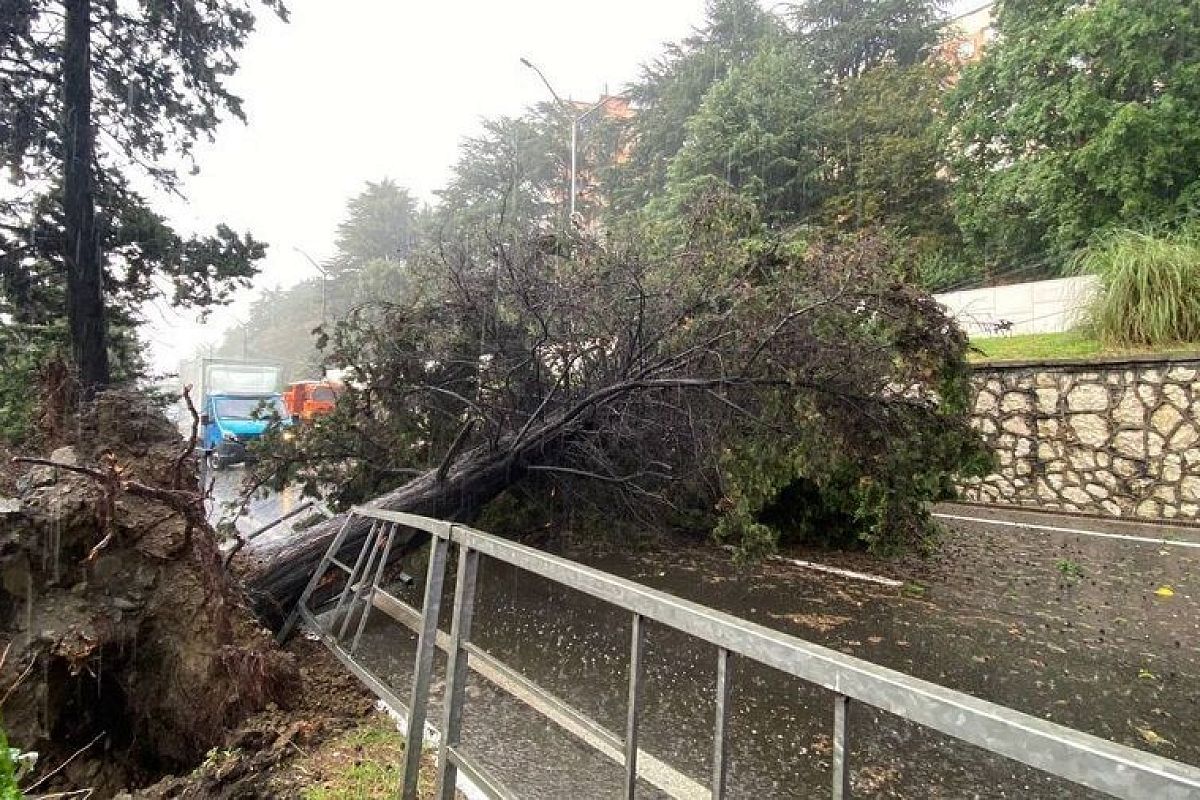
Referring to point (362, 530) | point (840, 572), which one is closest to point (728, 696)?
point (362, 530)

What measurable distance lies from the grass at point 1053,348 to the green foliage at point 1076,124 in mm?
2356

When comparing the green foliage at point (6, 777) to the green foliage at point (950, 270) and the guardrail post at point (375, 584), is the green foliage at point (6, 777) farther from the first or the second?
the green foliage at point (950, 270)

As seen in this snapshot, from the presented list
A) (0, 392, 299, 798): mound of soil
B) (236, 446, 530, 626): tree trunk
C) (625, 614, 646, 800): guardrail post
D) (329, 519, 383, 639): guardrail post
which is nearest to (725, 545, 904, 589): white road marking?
(236, 446, 530, 626): tree trunk

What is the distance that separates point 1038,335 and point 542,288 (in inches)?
372

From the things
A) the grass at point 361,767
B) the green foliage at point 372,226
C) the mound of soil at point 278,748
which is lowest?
the mound of soil at point 278,748

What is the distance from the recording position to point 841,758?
1.00m

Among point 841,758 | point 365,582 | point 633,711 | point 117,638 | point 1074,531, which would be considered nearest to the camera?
point 841,758

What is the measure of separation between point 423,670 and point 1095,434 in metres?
9.19

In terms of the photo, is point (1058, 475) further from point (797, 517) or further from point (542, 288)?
point (542, 288)

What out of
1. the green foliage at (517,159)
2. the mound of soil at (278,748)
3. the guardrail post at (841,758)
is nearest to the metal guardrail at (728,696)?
the guardrail post at (841,758)

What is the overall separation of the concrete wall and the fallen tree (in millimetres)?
6233

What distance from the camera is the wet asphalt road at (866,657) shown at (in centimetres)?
284

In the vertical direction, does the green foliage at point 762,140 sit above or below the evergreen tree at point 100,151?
above

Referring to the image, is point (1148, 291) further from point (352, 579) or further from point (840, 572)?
point (352, 579)
